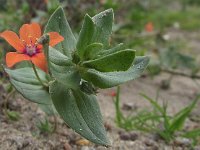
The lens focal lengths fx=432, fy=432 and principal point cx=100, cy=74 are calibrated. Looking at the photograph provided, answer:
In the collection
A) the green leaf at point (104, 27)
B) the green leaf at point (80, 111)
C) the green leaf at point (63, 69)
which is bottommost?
the green leaf at point (80, 111)

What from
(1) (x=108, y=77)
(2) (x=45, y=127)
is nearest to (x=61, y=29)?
(1) (x=108, y=77)

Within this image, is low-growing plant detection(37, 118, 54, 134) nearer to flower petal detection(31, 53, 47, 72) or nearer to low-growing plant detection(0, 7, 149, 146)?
low-growing plant detection(0, 7, 149, 146)

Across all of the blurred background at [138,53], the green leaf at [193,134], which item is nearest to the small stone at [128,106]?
the blurred background at [138,53]

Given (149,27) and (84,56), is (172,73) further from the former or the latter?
(84,56)

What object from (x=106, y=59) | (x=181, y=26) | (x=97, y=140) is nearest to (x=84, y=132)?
(x=97, y=140)

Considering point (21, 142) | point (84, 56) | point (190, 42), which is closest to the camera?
point (84, 56)

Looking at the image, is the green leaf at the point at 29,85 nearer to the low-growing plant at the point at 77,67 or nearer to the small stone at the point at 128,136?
the low-growing plant at the point at 77,67

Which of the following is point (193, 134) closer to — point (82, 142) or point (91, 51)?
point (82, 142)
